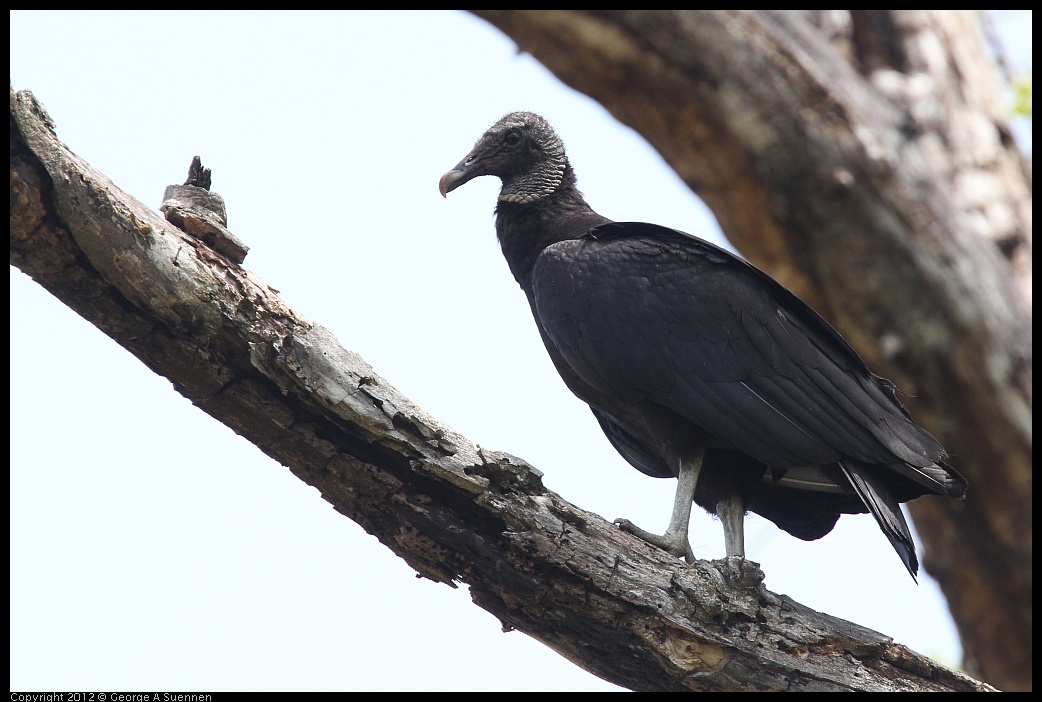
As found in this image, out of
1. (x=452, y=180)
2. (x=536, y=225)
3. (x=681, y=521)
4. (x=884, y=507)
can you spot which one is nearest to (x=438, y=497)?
(x=681, y=521)

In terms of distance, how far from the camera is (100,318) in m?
2.65

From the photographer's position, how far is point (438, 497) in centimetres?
288

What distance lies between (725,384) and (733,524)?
68 centimetres

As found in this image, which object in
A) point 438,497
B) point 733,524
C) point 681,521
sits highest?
point 733,524

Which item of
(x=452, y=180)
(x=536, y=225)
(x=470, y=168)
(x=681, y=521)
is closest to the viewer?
(x=681, y=521)

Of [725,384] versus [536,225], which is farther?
[536,225]

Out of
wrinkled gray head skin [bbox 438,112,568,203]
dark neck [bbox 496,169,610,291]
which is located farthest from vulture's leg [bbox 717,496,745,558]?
wrinkled gray head skin [bbox 438,112,568,203]

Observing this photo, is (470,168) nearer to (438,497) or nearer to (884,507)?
(438,497)

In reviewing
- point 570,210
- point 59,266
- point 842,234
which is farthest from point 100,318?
point 842,234

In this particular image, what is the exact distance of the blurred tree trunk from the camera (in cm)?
454

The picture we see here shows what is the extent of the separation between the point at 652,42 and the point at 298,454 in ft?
9.42

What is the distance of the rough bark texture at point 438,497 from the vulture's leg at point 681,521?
8.3 inches

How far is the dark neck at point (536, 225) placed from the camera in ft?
13.9

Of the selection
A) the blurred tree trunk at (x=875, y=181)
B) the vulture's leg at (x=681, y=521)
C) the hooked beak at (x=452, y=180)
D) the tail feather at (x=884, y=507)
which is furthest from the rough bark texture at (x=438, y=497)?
the blurred tree trunk at (x=875, y=181)
